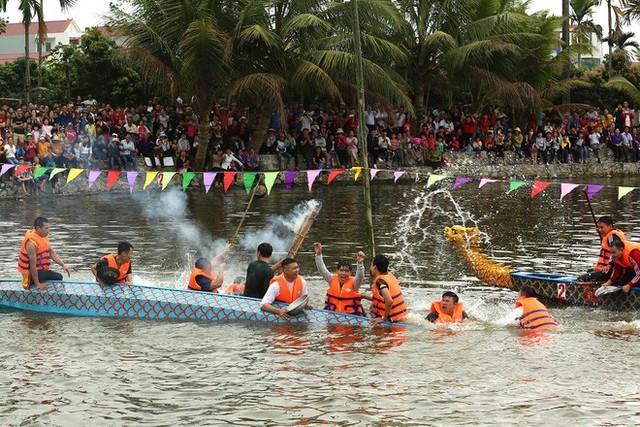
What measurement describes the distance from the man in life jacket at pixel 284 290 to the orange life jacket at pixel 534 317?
2892 mm

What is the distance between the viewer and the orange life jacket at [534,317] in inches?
521

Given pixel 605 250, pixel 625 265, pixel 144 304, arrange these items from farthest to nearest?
pixel 605 250 < pixel 625 265 < pixel 144 304

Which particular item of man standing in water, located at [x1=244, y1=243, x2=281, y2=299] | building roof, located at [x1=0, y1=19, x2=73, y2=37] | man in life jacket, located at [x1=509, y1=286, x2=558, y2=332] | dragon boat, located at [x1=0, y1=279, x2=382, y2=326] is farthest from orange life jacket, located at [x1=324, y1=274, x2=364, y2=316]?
building roof, located at [x1=0, y1=19, x2=73, y2=37]

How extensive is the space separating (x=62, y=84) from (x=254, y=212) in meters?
22.5

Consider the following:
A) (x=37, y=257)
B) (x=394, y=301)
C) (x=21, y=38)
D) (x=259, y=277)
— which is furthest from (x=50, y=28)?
(x=394, y=301)

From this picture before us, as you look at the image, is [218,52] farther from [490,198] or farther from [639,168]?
[639,168]

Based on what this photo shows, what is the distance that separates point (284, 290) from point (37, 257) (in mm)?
3874

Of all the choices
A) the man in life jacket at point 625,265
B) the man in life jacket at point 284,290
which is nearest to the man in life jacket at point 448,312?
the man in life jacket at point 284,290

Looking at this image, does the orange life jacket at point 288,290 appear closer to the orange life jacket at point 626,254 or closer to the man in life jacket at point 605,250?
the man in life jacket at point 605,250

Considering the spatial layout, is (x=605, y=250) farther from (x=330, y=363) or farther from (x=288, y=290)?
(x=330, y=363)

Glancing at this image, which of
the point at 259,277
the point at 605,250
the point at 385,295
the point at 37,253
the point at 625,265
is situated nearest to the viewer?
the point at 385,295

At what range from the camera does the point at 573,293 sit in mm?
15070

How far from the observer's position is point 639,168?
41656mm

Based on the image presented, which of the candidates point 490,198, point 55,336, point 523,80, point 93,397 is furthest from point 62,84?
point 93,397
